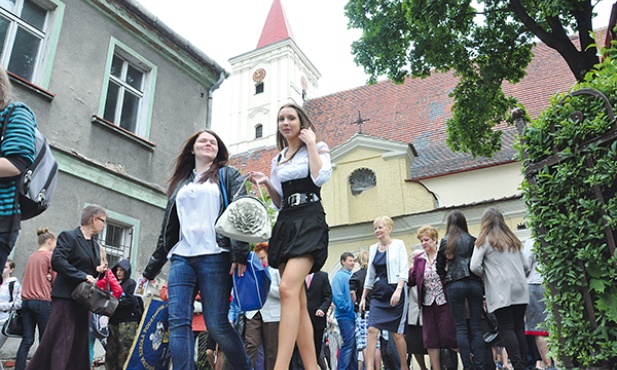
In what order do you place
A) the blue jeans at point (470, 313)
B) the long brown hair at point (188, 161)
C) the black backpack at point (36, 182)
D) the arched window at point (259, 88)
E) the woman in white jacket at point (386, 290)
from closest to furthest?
1. the black backpack at point (36, 182)
2. the long brown hair at point (188, 161)
3. the blue jeans at point (470, 313)
4. the woman in white jacket at point (386, 290)
5. the arched window at point (259, 88)

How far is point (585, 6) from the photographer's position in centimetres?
936

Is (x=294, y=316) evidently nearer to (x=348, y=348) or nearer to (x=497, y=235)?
(x=497, y=235)

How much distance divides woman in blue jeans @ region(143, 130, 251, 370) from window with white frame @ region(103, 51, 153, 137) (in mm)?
7349

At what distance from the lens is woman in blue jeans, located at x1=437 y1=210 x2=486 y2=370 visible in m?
5.72

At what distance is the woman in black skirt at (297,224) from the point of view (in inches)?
138

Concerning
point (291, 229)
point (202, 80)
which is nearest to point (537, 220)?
point (291, 229)

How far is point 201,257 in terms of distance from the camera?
3.92 meters

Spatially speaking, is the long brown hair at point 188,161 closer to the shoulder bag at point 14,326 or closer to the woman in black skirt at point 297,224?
the woman in black skirt at point 297,224

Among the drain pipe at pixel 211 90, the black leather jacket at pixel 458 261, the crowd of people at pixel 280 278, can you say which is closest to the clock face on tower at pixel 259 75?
the drain pipe at pixel 211 90

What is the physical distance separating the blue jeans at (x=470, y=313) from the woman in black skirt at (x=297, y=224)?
2.75 m

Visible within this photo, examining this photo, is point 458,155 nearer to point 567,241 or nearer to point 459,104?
point 459,104

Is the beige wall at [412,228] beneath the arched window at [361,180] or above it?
beneath

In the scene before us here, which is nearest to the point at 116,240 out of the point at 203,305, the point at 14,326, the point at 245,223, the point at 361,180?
the point at 14,326

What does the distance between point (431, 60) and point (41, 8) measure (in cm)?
812
